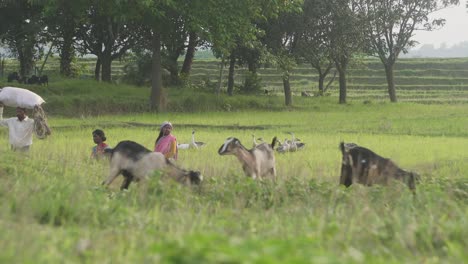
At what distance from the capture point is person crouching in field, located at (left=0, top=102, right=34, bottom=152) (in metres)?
14.1

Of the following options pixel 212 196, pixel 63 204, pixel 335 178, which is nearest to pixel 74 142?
pixel 335 178

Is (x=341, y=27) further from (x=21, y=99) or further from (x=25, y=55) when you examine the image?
(x=21, y=99)

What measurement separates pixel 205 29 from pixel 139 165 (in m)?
21.1

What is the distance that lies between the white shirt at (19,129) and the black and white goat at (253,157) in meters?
3.90

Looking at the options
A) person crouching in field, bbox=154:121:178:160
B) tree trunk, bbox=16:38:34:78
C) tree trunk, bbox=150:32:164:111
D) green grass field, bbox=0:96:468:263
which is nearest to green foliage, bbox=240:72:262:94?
tree trunk, bbox=16:38:34:78

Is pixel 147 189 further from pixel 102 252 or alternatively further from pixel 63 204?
pixel 102 252

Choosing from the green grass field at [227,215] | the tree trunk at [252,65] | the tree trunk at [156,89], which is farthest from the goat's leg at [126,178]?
the tree trunk at [252,65]

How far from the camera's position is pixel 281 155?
17.7 meters

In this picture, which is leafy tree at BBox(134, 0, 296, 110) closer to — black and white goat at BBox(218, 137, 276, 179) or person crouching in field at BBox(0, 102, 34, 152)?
person crouching in field at BBox(0, 102, 34, 152)

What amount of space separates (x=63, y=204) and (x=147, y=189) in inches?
67.7

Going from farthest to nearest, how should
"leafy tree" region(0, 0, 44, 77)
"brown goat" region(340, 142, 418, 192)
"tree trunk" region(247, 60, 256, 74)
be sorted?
"tree trunk" region(247, 60, 256, 74) → "leafy tree" region(0, 0, 44, 77) → "brown goat" region(340, 142, 418, 192)

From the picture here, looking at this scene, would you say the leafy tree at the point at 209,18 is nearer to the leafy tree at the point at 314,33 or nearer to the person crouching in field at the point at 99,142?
the leafy tree at the point at 314,33

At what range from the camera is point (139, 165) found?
36.1ft

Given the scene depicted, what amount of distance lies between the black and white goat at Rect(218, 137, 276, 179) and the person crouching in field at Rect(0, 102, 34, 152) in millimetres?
3914
